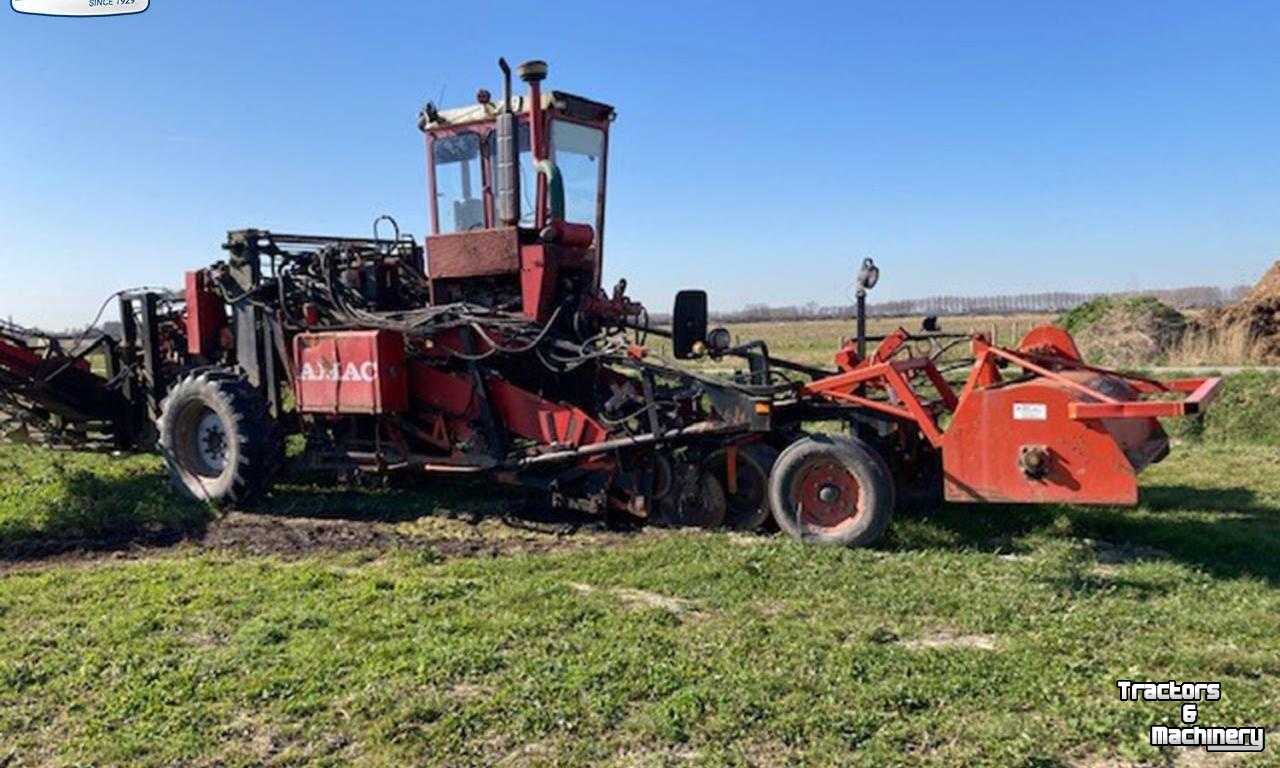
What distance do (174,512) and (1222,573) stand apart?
763 cm

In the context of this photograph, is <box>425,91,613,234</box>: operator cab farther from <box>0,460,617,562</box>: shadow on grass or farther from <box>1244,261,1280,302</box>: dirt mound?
<box>1244,261,1280,302</box>: dirt mound

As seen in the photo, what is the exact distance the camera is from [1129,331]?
19.9 metres

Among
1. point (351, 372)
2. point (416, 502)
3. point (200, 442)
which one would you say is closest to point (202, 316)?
point (200, 442)

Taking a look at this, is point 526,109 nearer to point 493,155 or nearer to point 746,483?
point 493,155

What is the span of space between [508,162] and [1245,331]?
53.7 feet

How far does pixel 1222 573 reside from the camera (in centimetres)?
596

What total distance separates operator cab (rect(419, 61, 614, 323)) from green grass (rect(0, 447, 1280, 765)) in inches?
96.4

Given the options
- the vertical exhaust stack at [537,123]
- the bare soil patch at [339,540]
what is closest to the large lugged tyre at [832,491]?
the bare soil patch at [339,540]

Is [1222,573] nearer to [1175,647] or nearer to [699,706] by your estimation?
[1175,647]

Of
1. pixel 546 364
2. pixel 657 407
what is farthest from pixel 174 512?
pixel 657 407

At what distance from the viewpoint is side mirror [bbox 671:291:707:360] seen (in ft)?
26.1

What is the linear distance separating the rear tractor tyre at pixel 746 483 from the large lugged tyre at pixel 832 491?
38cm

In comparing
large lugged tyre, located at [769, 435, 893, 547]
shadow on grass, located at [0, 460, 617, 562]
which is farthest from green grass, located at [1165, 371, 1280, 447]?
shadow on grass, located at [0, 460, 617, 562]

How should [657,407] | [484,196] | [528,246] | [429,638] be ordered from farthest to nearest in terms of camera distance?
[484,196] → [528,246] → [657,407] → [429,638]
